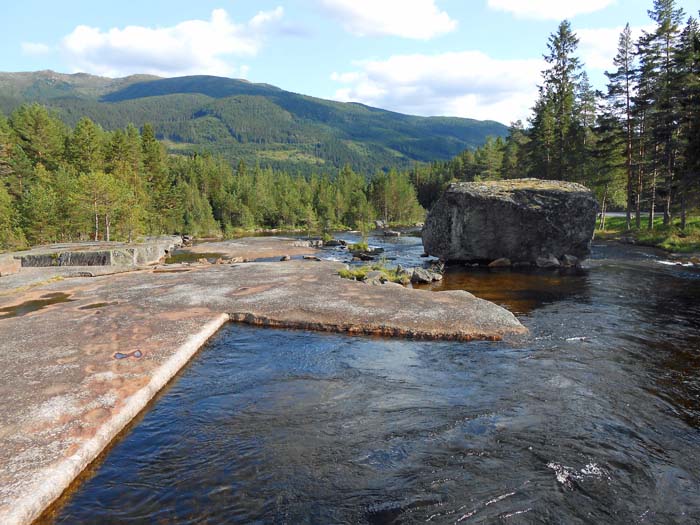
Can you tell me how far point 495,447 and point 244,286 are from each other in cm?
2025

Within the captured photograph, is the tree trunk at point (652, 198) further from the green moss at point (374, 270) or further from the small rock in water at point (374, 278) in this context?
the small rock in water at point (374, 278)

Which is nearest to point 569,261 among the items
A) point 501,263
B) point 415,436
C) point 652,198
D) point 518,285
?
point 501,263

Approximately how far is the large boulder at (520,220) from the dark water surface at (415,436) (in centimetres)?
2265

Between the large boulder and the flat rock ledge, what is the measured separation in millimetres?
15391

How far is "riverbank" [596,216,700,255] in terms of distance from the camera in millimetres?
44750

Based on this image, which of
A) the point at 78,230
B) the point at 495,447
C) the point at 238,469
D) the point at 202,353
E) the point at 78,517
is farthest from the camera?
the point at 78,230

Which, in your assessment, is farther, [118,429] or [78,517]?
[118,429]

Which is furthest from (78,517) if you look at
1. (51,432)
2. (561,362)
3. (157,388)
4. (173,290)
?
(173,290)

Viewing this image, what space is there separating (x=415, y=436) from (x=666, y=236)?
52262 mm

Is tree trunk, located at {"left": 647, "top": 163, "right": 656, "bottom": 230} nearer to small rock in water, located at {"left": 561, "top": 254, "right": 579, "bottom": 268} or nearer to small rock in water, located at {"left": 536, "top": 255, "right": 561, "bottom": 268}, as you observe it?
small rock in water, located at {"left": 561, "top": 254, "right": 579, "bottom": 268}

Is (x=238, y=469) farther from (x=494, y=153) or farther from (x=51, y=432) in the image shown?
(x=494, y=153)

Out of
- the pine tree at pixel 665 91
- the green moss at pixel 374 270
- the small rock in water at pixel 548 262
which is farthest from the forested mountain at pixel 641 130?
the green moss at pixel 374 270

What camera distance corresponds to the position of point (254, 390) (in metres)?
13.6

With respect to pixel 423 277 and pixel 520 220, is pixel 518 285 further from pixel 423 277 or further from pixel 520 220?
pixel 520 220
